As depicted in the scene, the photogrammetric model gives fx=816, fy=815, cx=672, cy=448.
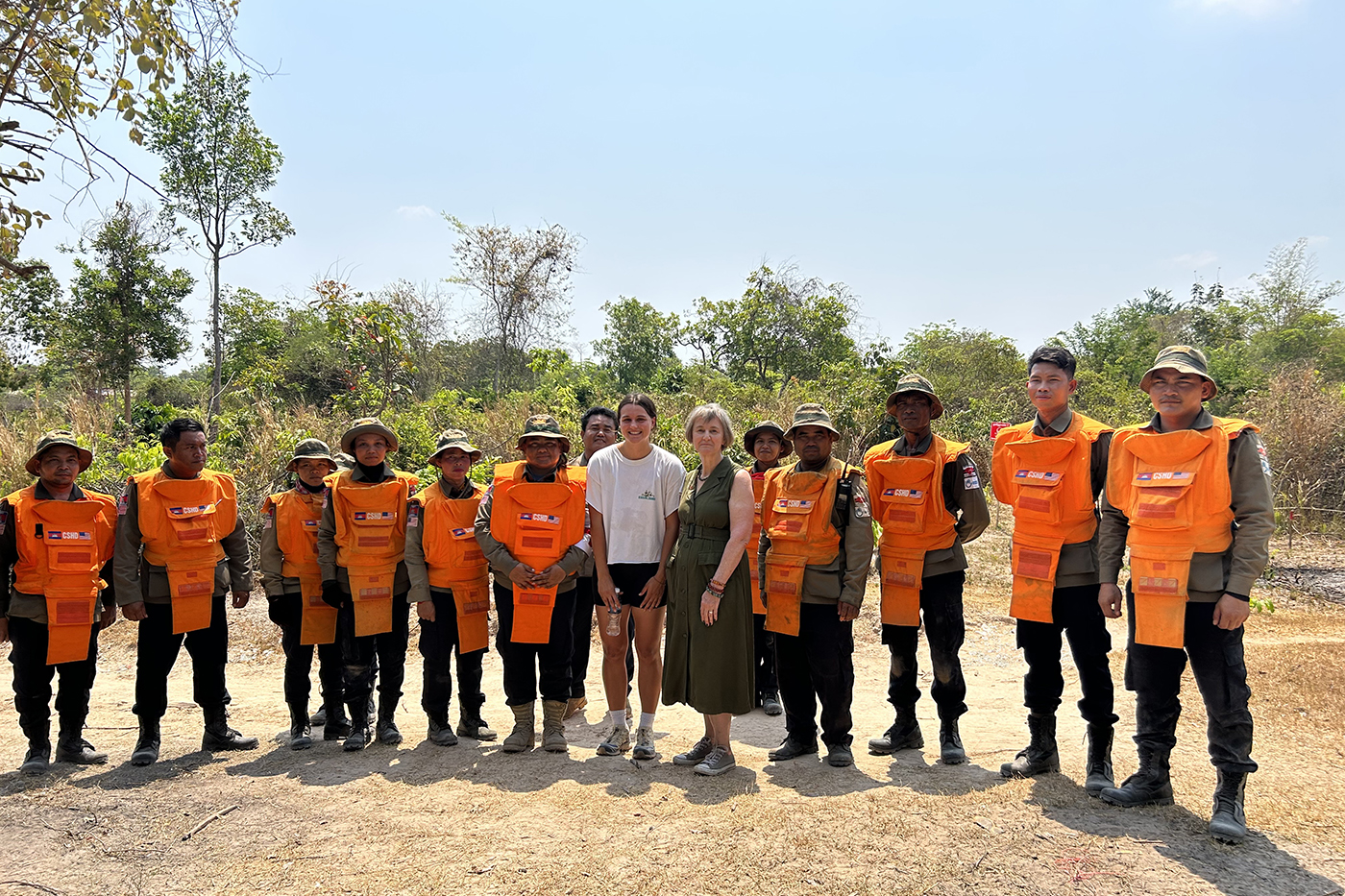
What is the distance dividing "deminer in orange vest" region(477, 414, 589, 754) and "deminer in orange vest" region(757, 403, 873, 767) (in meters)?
1.17

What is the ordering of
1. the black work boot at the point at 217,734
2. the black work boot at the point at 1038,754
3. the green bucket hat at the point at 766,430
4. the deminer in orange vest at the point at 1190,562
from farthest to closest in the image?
1. the green bucket hat at the point at 766,430
2. the black work boot at the point at 217,734
3. the black work boot at the point at 1038,754
4. the deminer in orange vest at the point at 1190,562

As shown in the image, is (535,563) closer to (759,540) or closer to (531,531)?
(531,531)

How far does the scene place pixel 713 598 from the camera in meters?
4.08

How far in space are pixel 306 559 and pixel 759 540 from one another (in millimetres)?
2848

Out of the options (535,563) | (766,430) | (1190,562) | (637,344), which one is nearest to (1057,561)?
(1190,562)

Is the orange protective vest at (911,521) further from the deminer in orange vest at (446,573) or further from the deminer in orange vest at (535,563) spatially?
the deminer in orange vest at (446,573)

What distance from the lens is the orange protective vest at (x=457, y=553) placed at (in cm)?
480

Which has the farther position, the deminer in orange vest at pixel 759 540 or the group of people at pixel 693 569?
the deminer in orange vest at pixel 759 540

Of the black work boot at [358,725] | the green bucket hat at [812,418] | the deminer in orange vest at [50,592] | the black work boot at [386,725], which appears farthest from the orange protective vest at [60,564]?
the green bucket hat at [812,418]

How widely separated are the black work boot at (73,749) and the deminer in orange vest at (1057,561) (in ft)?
16.7

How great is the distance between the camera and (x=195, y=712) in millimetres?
6176

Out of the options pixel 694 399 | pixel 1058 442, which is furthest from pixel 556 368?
pixel 1058 442

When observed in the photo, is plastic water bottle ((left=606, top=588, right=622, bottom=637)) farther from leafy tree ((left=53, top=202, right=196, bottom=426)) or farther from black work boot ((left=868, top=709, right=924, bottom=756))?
leafy tree ((left=53, top=202, right=196, bottom=426))

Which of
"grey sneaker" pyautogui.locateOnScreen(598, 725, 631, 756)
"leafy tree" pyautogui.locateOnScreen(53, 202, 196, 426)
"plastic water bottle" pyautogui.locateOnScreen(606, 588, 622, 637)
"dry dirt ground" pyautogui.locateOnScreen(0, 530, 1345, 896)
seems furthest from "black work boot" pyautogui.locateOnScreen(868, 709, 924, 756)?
"leafy tree" pyautogui.locateOnScreen(53, 202, 196, 426)
